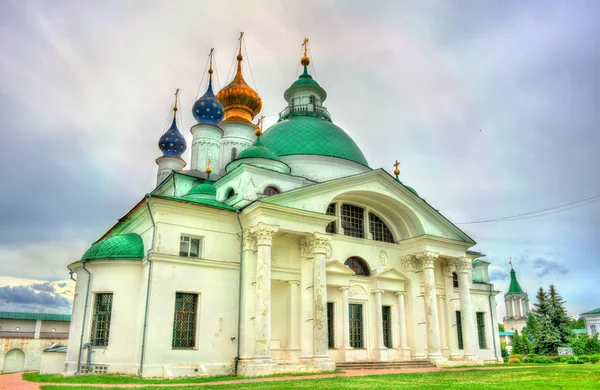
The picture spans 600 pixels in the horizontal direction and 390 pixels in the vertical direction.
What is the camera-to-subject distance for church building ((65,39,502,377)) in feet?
54.7

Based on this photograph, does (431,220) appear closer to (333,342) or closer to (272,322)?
(333,342)

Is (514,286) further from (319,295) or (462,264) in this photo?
(319,295)

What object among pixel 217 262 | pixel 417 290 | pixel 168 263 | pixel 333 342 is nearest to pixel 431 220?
pixel 417 290

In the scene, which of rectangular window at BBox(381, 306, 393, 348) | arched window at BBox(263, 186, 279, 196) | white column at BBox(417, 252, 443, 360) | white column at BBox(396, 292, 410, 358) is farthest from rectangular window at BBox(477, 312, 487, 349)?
arched window at BBox(263, 186, 279, 196)

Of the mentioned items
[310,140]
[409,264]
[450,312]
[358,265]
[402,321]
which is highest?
[310,140]

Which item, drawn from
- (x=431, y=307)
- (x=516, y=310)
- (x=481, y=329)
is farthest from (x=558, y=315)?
(x=516, y=310)

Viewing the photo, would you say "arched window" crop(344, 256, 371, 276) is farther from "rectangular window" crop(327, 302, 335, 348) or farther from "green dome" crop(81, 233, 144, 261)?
"green dome" crop(81, 233, 144, 261)

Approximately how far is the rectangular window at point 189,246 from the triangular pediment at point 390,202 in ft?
15.5

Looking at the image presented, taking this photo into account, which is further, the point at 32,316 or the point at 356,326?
the point at 32,316

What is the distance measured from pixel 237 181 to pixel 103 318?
290 inches

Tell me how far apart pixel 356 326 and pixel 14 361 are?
60.5 ft

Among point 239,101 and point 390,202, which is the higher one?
point 239,101

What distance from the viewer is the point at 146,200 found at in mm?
17406

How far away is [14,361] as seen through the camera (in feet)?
83.3
